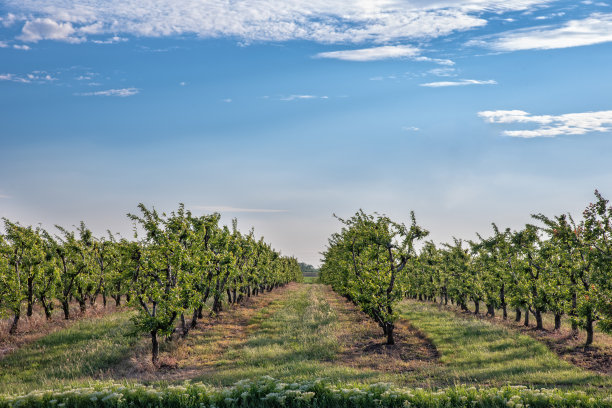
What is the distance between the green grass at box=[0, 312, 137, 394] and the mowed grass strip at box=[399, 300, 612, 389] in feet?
53.3

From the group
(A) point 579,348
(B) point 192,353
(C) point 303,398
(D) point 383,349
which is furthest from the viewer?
(A) point 579,348

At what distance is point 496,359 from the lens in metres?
19.9

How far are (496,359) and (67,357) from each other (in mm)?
22247

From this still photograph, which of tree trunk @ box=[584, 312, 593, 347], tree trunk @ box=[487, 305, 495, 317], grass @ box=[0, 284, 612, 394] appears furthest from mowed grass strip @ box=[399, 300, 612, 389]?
tree trunk @ box=[487, 305, 495, 317]

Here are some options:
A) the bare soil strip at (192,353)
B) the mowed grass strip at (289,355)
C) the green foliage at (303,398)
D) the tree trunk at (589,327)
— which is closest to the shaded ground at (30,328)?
the bare soil strip at (192,353)

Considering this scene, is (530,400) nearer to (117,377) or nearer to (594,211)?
(594,211)

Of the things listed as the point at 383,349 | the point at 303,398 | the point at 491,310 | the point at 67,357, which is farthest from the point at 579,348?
the point at 67,357

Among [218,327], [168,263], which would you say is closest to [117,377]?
[168,263]

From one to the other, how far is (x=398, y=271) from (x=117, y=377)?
1605 cm

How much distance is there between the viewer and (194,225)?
3039 cm

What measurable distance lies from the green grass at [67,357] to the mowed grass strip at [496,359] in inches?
639

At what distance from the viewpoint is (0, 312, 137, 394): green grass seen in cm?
1888

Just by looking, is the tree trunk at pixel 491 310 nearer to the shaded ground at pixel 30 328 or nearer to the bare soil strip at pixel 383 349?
the bare soil strip at pixel 383 349

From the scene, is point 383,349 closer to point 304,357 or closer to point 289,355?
point 304,357
